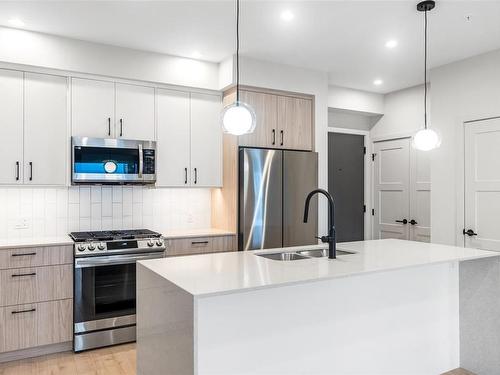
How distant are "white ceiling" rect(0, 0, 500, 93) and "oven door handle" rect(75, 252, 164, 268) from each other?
199 cm

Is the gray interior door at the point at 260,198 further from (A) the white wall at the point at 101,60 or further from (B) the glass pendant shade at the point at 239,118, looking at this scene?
(B) the glass pendant shade at the point at 239,118

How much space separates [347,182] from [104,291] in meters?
3.65


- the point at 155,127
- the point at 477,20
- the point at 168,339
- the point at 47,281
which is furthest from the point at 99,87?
the point at 477,20

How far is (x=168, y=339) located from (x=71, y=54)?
2830 millimetres

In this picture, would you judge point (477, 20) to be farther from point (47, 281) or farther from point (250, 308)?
point (47, 281)

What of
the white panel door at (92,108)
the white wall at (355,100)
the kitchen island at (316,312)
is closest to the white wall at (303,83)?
the white wall at (355,100)

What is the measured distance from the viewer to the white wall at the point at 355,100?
5.38 m

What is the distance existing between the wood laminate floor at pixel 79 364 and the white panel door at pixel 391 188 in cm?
382

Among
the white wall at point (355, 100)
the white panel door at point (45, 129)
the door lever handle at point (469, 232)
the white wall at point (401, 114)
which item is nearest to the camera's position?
the white panel door at point (45, 129)

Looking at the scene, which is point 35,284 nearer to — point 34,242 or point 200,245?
point 34,242

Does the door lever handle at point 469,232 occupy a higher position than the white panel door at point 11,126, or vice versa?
the white panel door at point 11,126

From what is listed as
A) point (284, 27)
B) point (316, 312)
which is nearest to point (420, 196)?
point (284, 27)

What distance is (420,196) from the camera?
17.1 feet

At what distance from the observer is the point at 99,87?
3807 mm
